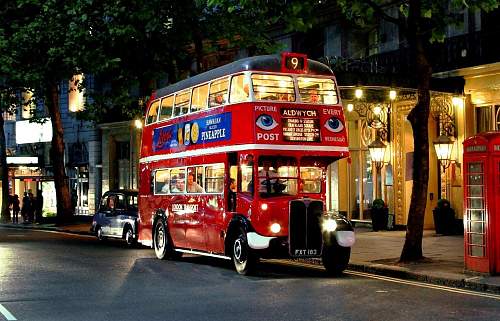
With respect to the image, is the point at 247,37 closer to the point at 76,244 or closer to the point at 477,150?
the point at 76,244

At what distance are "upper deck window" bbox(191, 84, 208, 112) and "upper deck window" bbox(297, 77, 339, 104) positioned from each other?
8.11ft

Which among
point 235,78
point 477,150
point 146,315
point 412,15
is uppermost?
point 412,15

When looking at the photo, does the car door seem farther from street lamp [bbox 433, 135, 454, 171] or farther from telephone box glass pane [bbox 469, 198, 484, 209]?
telephone box glass pane [bbox 469, 198, 484, 209]

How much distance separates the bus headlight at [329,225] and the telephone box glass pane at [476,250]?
2.68 metres

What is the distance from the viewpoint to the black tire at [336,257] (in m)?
15.7

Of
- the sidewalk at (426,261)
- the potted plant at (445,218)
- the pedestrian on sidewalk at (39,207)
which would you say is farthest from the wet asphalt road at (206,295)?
the pedestrian on sidewalk at (39,207)

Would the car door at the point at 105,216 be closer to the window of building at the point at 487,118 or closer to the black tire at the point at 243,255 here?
the black tire at the point at 243,255

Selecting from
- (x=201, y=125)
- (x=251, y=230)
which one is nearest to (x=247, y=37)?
(x=201, y=125)

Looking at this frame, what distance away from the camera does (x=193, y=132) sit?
1817 centimetres

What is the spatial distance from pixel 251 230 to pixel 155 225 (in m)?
5.68

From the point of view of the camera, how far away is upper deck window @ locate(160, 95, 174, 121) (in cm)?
1971

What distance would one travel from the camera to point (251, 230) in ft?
50.8

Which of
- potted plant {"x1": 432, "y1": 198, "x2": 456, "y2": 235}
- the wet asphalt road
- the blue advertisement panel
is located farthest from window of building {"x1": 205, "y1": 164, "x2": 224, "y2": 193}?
potted plant {"x1": 432, "y1": 198, "x2": 456, "y2": 235}

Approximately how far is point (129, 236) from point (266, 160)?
30.9 ft
